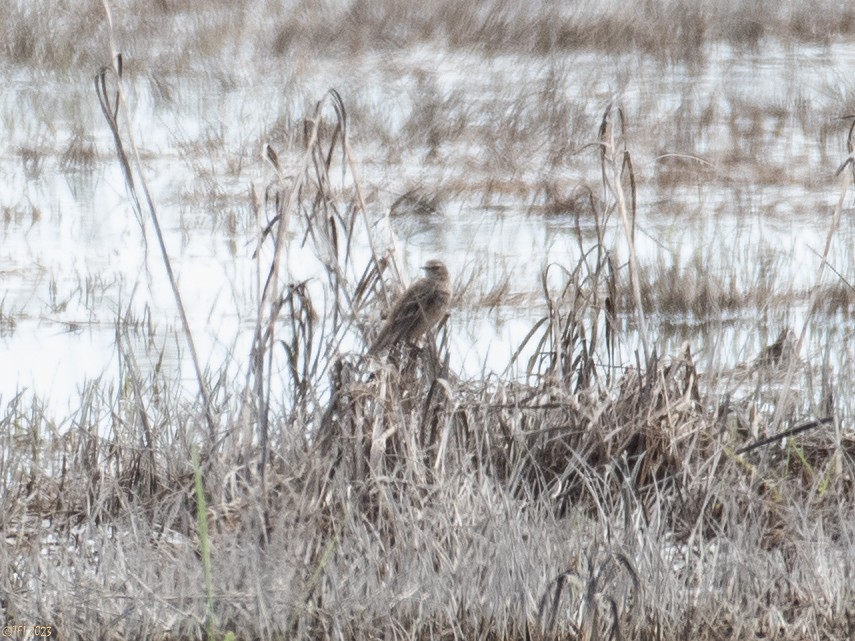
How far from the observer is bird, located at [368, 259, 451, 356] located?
443cm

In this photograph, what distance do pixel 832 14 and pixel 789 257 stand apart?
9308mm

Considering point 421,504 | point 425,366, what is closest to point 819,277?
point 425,366

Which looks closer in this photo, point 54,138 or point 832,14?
point 54,138

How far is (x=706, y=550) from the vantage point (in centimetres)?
394

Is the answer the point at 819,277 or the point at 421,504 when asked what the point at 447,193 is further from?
the point at 421,504

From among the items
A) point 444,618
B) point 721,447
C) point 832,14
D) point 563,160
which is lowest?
point 444,618

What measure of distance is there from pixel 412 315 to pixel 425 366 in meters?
0.17

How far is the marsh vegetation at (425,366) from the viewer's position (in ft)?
11.9

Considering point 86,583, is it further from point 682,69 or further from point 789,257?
point 682,69

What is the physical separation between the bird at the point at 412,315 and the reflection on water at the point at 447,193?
0.34 meters

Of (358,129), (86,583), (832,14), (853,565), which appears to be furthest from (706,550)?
(832,14)

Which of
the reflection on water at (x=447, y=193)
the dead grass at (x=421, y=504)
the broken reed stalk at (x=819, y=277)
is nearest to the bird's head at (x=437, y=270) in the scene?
the dead grass at (x=421, y=504)

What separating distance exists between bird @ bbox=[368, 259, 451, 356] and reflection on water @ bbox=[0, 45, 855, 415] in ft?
1.12

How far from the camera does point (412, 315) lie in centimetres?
446
